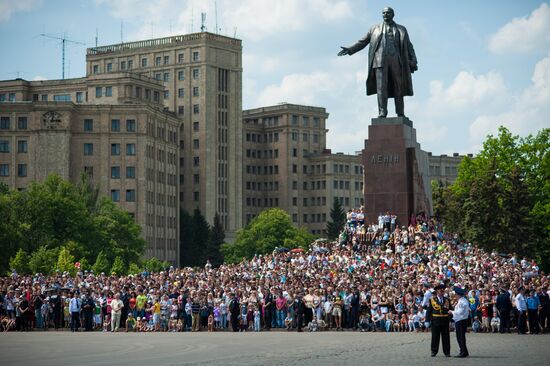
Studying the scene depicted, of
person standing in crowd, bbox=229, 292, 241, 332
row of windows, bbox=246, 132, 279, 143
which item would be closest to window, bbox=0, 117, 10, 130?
row of windows, bbox=246, 132, 279, 143

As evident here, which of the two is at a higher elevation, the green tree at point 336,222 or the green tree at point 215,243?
the green tree at point 336,222

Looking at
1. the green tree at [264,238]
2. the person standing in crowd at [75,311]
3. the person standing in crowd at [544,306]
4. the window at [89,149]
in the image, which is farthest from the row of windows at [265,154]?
the person standing in crowd at [544,306]

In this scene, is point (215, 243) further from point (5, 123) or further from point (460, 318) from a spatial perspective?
point (460, 318)

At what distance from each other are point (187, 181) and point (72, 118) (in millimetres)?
36835

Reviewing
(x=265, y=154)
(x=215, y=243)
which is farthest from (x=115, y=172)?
(x=265, y=154)

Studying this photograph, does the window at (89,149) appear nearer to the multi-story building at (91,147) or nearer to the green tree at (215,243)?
the multi-story building at (91,147)

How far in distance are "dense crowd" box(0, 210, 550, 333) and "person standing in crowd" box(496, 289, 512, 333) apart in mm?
34

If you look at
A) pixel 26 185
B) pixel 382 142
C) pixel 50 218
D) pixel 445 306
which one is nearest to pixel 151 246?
pixel 26 185

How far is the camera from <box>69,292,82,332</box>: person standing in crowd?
153 feet

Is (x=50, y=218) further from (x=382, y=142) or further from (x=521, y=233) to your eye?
(x=382, y=142)

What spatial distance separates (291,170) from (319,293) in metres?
148

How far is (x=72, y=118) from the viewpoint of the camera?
135 meters

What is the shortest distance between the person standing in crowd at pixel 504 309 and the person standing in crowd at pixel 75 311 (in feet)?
55.7

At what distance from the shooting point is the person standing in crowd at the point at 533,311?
3994 centimetres
